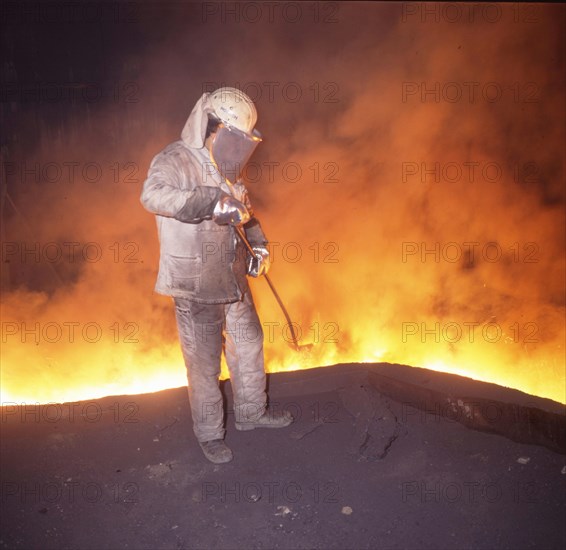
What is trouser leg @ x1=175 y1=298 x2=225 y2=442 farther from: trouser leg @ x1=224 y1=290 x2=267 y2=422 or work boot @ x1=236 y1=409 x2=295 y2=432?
work boot @ x1=236 y1=409 x2=295 y2=432

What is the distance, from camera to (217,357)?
3.45 m

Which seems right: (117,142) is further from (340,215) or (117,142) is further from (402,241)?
(402,241)

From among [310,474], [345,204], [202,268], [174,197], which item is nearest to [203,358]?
[202,268]

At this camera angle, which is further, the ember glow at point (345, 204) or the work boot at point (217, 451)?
the ember glow at point (345, 204)

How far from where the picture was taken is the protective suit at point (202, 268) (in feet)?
9.73

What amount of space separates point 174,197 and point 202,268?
55 cm

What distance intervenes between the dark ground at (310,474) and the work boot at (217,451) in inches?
2.2

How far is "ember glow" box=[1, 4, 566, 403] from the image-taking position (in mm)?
6977

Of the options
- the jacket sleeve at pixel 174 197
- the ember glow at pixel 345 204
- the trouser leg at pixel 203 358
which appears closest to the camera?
the jacket sleeve at pixel 174 197

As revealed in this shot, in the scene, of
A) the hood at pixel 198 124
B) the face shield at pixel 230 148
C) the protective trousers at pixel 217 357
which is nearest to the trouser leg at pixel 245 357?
the protective trousers at pixel 217 357

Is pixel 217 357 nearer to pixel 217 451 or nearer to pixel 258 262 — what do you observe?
pixel 217 451

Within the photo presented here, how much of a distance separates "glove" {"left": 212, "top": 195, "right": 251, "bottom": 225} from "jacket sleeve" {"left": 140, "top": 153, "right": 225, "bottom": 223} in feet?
0.10

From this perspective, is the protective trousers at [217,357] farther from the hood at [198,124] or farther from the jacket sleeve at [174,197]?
the hood at [198,124]

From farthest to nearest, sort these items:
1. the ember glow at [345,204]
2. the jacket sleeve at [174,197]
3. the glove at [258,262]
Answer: the ember glow at [345,204] → the glove at [258,262] → the jacket sleeve at [174,197]
